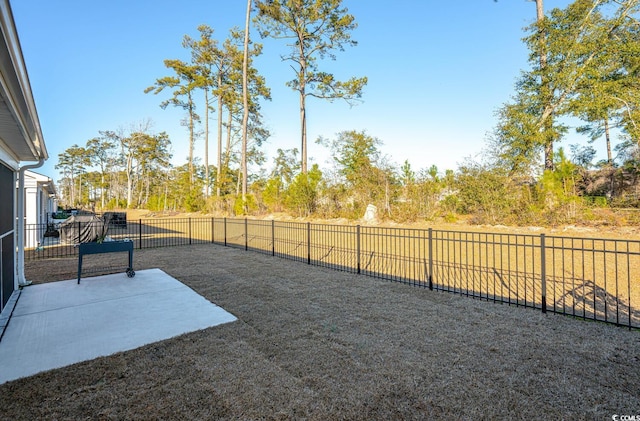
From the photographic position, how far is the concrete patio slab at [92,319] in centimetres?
267

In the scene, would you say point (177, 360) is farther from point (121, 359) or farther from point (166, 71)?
point (166, 71)

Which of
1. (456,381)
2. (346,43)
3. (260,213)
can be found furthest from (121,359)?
(346,43)

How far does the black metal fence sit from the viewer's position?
410cm

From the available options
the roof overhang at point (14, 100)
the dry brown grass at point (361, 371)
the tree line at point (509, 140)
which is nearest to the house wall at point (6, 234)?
the roof overhang at point (14, 100)

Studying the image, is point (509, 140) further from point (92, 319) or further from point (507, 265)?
point (92, 319)

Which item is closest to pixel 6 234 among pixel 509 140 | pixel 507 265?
pixel 507 265

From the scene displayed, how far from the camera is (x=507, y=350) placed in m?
2.76

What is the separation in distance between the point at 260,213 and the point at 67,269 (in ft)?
37.4

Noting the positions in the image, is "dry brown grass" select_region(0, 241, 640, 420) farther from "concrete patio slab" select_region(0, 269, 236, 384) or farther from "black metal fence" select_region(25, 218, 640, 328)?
"black metal fence" select_region(25, 218, 640, 328)

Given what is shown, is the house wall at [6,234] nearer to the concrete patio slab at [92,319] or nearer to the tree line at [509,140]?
the concrete patio slab at [92,319]

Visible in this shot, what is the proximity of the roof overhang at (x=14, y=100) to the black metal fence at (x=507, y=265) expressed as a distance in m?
4.69

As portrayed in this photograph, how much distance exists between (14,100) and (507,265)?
8.40 meters

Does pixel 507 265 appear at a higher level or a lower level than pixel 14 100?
lower

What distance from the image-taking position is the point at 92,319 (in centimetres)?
349
